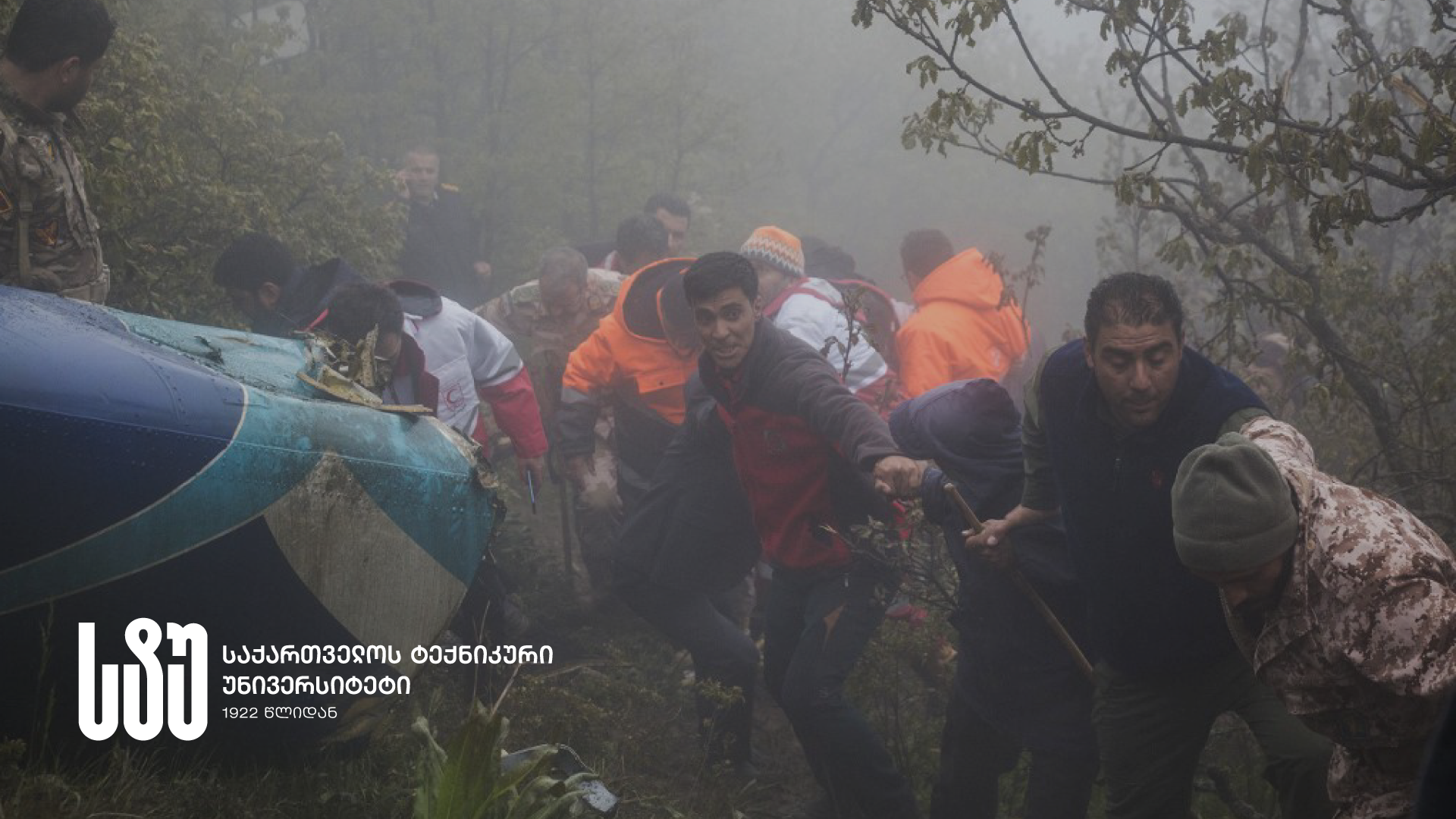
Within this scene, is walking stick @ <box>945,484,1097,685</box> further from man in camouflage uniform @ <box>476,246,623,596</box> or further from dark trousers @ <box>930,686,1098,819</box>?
man in camouflage uniform @ <box>476,246,623,596</box>

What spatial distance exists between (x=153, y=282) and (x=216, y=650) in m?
3.24

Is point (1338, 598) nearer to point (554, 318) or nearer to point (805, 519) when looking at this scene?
point (805, 519)

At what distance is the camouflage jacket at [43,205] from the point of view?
407 centimetres

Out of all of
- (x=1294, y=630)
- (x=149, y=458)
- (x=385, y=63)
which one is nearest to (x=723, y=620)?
(x=149, y=458)

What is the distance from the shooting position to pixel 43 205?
4176 millimetres

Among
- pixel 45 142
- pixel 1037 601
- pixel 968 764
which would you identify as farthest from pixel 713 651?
pixel 45 142

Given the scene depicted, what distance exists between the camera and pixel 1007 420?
4293 mm

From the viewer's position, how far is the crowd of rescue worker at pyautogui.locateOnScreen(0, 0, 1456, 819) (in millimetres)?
2592

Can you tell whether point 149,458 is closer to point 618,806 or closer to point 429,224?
point 618,806

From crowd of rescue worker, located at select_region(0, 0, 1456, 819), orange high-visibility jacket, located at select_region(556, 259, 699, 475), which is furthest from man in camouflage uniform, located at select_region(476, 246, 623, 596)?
crowd of rescue worker, located at select_region(0, 0, 1456, 819)

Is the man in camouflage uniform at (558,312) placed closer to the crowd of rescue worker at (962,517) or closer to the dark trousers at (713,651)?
the crowd of rescue worker at (962,517)

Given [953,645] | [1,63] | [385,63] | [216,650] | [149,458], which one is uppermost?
[385,63]

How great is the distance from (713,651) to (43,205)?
10.3 feet

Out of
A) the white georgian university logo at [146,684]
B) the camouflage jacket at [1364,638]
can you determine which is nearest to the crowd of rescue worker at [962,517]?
the camouflage jacket at [1364,638]
